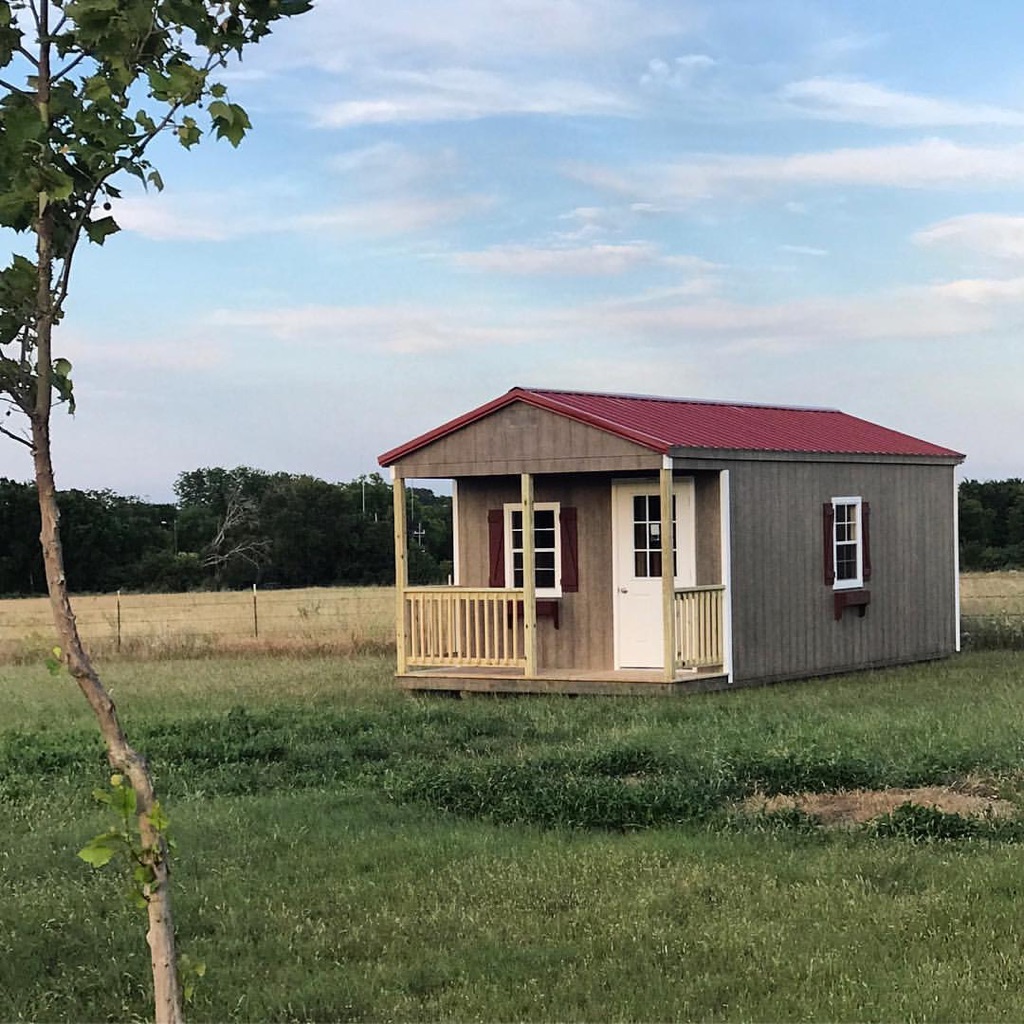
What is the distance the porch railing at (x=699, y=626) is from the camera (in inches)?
637

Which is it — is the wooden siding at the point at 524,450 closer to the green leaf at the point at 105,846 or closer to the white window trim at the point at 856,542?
the white window trim at the point at 856,542

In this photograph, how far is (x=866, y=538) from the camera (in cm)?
1897

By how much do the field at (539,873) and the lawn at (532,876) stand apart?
0.02m

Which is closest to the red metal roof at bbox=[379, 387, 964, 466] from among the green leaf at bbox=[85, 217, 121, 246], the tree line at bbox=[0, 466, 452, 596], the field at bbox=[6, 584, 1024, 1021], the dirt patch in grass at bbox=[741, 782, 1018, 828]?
the field at bbox=[6, 584, 1024, 1021]

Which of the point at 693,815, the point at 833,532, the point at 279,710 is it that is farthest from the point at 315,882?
the point at 833,532

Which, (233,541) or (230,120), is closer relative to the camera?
(230,120)

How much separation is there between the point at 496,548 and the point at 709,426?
2.82 m

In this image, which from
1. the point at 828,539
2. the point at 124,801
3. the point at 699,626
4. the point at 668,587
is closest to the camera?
the point at 124,801

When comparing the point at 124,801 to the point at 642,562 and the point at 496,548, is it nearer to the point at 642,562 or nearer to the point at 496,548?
the point at 642,562

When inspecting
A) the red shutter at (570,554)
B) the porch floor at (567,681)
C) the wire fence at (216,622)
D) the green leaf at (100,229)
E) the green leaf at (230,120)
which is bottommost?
the porch floor at (567,681)

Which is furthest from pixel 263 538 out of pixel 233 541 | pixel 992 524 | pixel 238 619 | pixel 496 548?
pixel 496 548

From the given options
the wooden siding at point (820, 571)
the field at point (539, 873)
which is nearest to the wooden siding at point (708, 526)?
the wooden siding at point (820, 571)

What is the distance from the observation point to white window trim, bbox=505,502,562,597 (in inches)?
697

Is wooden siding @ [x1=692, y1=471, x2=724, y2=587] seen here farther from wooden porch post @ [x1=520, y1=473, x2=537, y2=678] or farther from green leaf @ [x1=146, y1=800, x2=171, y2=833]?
green leaf @ [x1=146, y1=800, x2=171, y2=833]
